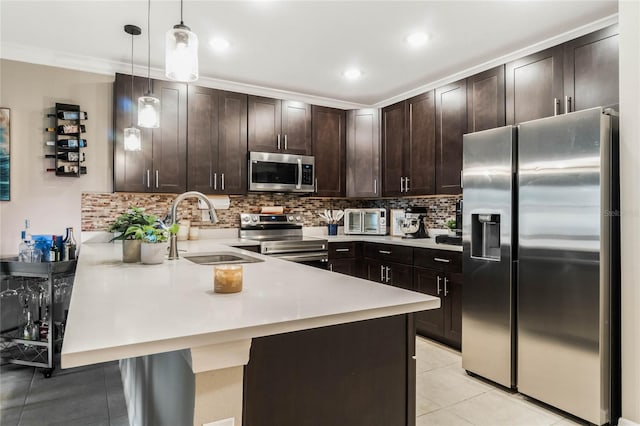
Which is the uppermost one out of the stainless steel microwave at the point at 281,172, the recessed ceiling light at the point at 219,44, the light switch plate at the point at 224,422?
the recessed ceiling light at the point at 219,44

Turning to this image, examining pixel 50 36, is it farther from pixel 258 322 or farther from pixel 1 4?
pixel 258 322

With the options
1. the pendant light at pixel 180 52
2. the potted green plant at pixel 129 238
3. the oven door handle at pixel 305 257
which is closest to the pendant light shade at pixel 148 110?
the potted green plant at pixel 129 238

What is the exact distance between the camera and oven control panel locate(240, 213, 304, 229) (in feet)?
14.0

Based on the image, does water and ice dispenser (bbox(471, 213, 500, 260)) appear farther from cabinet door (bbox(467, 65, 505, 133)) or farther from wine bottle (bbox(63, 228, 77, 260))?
wine bottle (bbox(63, 228, 77, 260))

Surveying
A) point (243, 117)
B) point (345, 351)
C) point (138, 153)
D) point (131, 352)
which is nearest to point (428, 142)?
point (243, 117)

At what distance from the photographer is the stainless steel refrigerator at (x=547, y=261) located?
216 cm

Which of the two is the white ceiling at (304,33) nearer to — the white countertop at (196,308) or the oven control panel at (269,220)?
the oven control panel at (269,220)

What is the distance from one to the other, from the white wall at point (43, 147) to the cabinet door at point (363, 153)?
2519mm

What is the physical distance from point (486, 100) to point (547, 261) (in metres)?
→ 1.58

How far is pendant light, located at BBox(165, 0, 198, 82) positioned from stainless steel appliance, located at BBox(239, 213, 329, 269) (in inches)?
95.5

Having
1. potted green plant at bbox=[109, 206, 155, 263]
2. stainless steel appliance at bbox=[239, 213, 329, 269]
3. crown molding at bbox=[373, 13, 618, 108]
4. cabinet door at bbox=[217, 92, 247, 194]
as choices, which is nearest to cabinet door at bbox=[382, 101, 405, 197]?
crown molding at bbox=[373, 13, 618, 108]

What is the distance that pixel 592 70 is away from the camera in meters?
2.64

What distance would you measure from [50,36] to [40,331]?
7.50ft

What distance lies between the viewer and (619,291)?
223 centimetres
